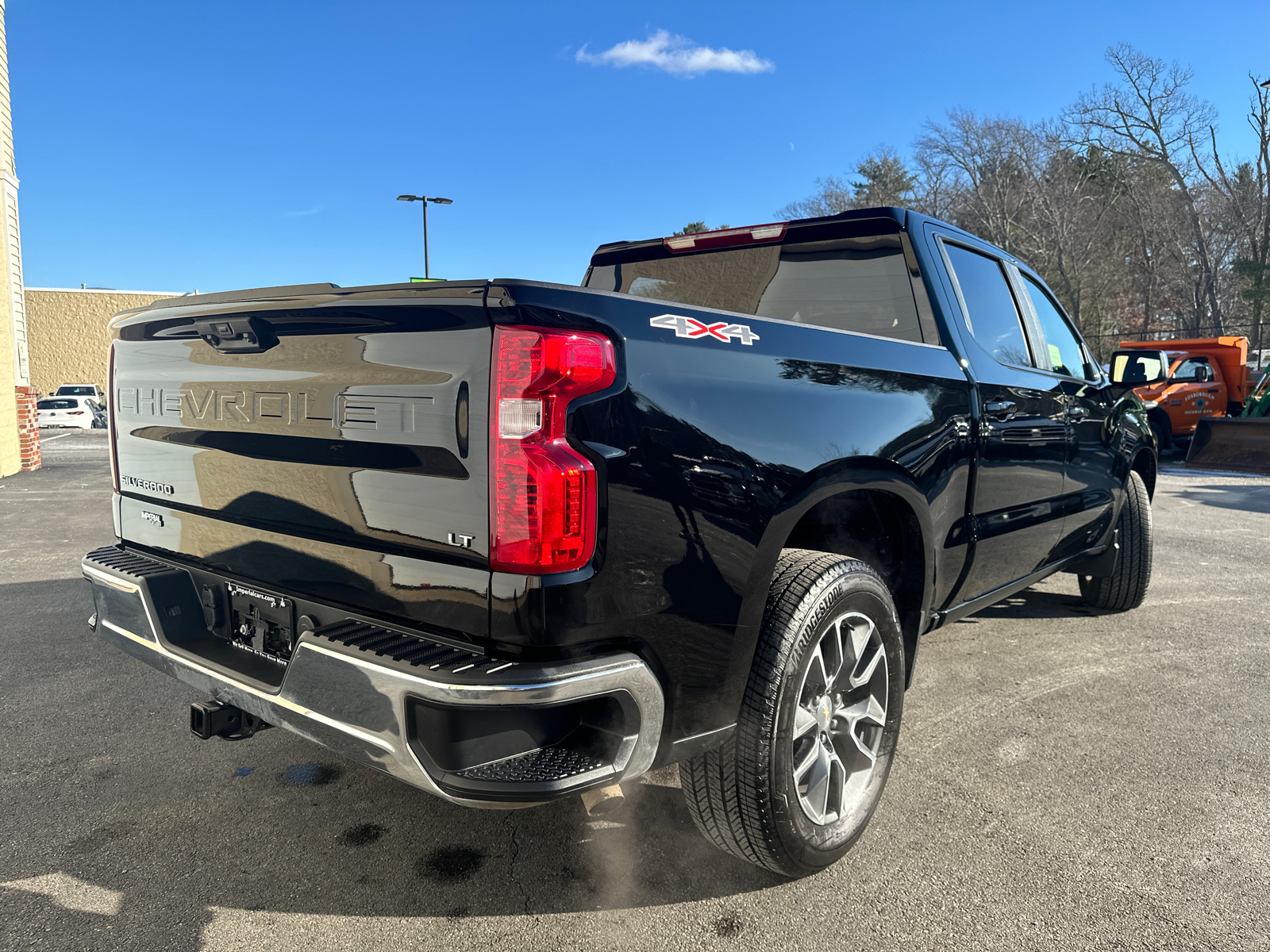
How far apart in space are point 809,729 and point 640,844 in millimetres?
645

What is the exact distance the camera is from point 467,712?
173cm

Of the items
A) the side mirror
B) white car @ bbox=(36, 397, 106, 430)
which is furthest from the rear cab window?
white car @ bbox=(36, 397, 106, 430)

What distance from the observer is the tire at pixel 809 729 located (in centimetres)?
220

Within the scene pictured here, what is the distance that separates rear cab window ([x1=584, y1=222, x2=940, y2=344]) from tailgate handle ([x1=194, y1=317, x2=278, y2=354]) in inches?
54.3

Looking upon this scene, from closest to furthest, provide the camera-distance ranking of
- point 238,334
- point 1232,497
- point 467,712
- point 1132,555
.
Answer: point 467,712, point 238,334, point 1132,555, point 1232,497

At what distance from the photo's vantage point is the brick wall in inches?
534

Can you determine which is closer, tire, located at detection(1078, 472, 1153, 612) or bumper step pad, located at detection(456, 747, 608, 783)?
bumper step pad, located at detection(456, 747, 608, 783)

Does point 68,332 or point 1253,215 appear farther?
point 68,332

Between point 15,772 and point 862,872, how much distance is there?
2.86 meters

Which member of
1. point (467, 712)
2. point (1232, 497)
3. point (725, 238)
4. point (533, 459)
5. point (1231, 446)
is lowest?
point (1232, 497)

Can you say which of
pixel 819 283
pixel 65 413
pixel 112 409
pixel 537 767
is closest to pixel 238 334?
pixel 112 409

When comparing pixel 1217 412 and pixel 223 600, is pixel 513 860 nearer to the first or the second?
pixel 223 600

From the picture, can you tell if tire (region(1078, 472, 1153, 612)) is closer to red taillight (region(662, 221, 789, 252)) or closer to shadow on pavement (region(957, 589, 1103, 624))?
shadow on pavement (region(957, 589, 1103, 624))

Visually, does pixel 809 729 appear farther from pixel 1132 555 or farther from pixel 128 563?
pixel 1132 555
